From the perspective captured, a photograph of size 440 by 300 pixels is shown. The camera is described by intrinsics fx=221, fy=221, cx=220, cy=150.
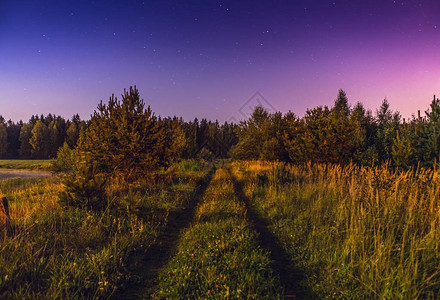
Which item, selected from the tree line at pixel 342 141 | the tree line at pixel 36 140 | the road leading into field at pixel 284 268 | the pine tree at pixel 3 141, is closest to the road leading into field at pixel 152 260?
the road leading into field at pixel 284 268

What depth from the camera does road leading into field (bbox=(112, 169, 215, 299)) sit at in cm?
403

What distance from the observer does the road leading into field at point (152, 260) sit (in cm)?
403

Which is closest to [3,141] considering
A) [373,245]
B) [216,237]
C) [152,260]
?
[152,260]

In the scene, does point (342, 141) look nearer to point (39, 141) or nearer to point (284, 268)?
point (284, 268)

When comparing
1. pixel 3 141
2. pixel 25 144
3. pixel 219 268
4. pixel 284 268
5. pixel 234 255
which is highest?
pixel 3 141

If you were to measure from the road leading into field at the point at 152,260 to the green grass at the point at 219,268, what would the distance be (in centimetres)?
23

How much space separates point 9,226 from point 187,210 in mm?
5760

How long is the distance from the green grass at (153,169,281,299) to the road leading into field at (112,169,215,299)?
23cm

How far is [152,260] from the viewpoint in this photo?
5238 mm

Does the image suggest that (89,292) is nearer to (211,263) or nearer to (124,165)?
(211,263)

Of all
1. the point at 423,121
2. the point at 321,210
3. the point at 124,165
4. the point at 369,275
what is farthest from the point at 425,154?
the point at 124,165

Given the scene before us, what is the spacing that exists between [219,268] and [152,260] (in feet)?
6.01

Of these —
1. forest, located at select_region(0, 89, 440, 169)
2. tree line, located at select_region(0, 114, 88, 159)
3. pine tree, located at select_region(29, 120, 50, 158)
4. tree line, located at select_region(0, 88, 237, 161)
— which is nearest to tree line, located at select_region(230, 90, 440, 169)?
forest, located at select_region(0, 89, 440, 169)

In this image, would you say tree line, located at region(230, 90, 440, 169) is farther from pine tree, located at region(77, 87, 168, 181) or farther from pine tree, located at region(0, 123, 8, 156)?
pine tree, located at region(0, 123, 8, 156)
